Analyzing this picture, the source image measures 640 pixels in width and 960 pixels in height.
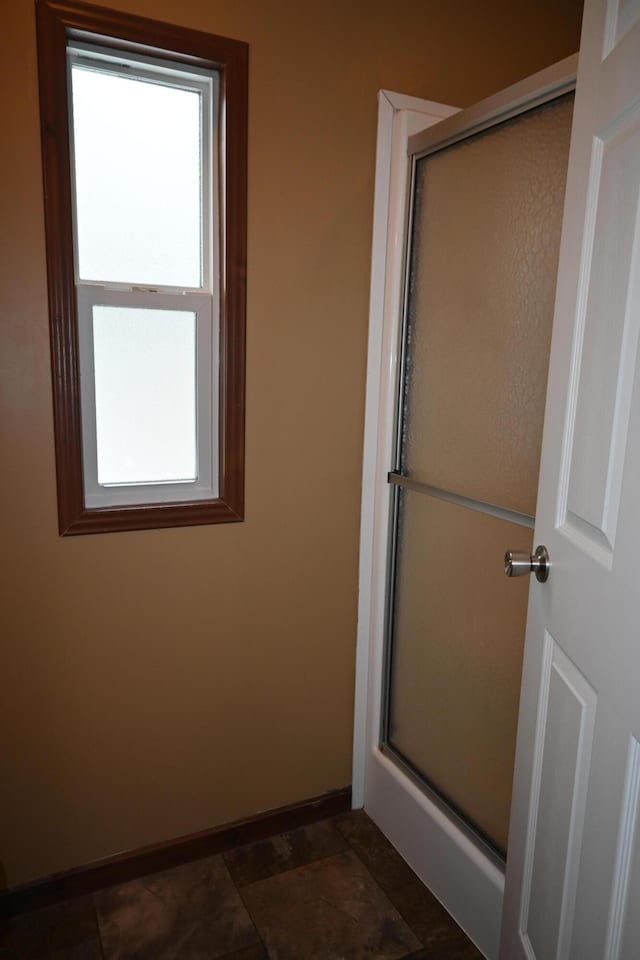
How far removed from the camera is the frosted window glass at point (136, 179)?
4.99 feet

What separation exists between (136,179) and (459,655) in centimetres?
139

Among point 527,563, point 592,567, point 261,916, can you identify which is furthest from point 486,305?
point 261,916

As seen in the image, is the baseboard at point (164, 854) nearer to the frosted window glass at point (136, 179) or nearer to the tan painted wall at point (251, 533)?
the tan painted wall at point (251, 533)

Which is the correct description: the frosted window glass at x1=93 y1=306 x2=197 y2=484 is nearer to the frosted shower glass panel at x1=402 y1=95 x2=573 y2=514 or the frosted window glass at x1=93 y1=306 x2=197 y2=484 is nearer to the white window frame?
the white window frame

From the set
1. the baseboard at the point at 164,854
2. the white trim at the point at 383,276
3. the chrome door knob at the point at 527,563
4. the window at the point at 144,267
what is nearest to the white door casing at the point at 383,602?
the white trim at the point at 383,276

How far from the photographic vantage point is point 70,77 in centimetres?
146

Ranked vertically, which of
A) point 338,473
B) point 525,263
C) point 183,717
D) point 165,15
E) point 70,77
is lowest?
point 183,717

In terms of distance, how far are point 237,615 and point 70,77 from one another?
1.33m

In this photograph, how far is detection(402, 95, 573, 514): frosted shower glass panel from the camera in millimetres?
1351

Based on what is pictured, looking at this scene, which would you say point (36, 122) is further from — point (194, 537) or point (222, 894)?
point (222, 894)

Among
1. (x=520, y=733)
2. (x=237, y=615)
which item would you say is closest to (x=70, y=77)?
(x=237, y=615)

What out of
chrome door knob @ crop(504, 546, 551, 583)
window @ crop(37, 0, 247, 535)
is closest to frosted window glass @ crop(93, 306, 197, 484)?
window @ crop(37, 0, 247, 535)

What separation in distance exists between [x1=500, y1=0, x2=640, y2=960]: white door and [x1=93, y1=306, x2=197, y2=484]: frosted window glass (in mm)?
949

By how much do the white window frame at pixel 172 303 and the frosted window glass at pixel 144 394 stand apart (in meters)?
0.02
